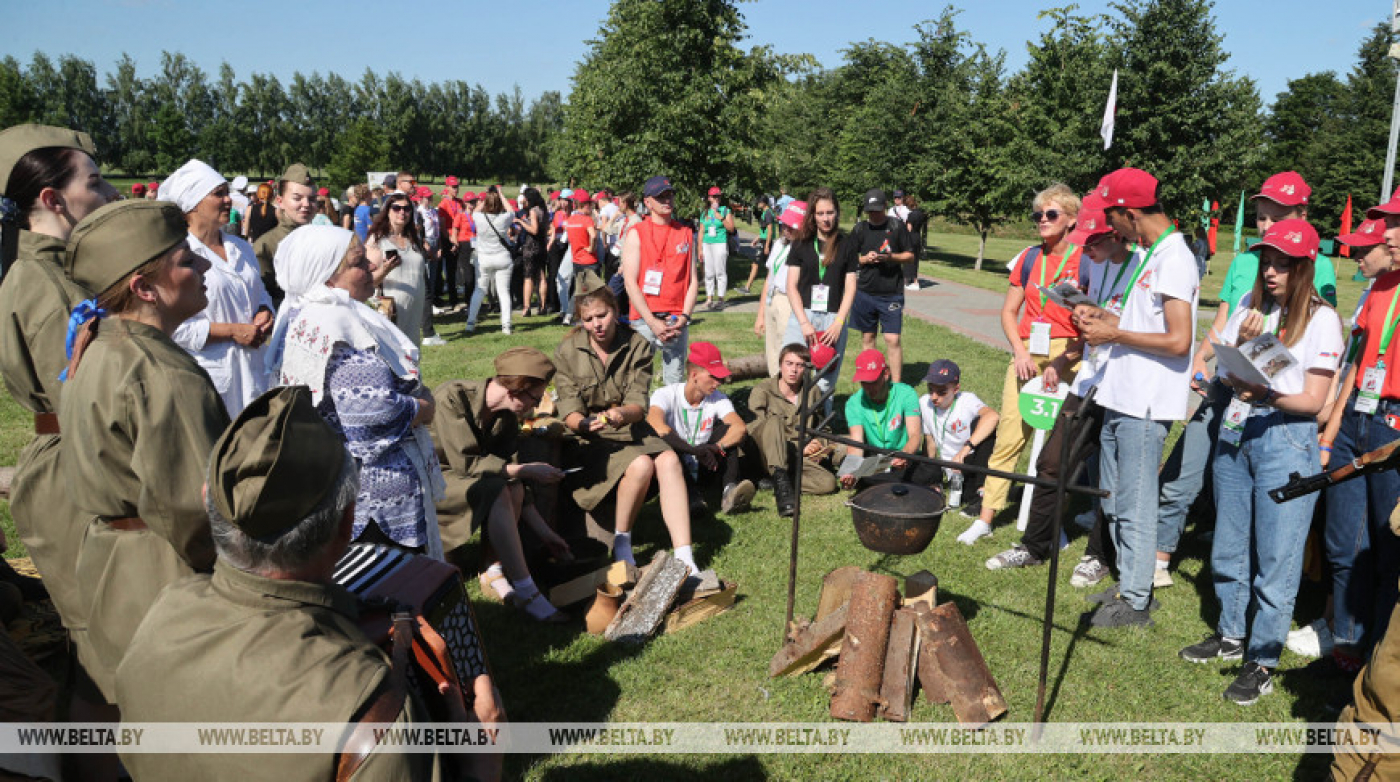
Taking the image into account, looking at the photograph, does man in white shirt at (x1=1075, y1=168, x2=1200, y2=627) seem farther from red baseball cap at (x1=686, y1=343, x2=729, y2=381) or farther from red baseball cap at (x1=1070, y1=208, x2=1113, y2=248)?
red baseball cap at (x1=686, y1=343, x2=729, y2=381)

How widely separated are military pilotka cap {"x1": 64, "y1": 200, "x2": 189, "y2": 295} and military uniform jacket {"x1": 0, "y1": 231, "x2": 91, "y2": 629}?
1.70 ft

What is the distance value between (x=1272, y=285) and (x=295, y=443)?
417 cm

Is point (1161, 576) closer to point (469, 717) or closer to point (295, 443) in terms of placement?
point (469, 717)

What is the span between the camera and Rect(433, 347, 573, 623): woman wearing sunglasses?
4.67 metres

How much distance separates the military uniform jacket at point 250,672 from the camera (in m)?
1.61

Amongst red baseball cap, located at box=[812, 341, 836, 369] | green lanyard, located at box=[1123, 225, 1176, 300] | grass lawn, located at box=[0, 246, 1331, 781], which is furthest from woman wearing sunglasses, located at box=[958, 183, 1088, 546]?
red baseball cap, located at box=[812, 341, 836, 369]

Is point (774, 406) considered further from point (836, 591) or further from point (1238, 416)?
point (1238, 416)

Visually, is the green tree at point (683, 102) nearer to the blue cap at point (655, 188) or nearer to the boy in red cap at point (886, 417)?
Answer: the blue cap at point (655, 188)

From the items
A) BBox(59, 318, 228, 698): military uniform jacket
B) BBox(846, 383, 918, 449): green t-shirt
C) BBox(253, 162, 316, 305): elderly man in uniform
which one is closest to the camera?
BBox(59, 318, 228, 698): military uniform jacket

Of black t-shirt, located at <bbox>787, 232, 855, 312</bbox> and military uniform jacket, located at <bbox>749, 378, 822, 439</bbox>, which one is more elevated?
black t-shirt, located at <bbox>787, 232, 855, 312</bbox>

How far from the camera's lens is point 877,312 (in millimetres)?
9227

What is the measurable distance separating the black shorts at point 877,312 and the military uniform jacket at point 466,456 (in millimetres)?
5202

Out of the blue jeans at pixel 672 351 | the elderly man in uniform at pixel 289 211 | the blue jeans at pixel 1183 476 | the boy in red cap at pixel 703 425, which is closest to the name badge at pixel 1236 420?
the blue jeans at pixel 1183 476

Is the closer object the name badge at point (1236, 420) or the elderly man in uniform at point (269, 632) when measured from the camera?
the elderly man in uniform at point (269, 632)
